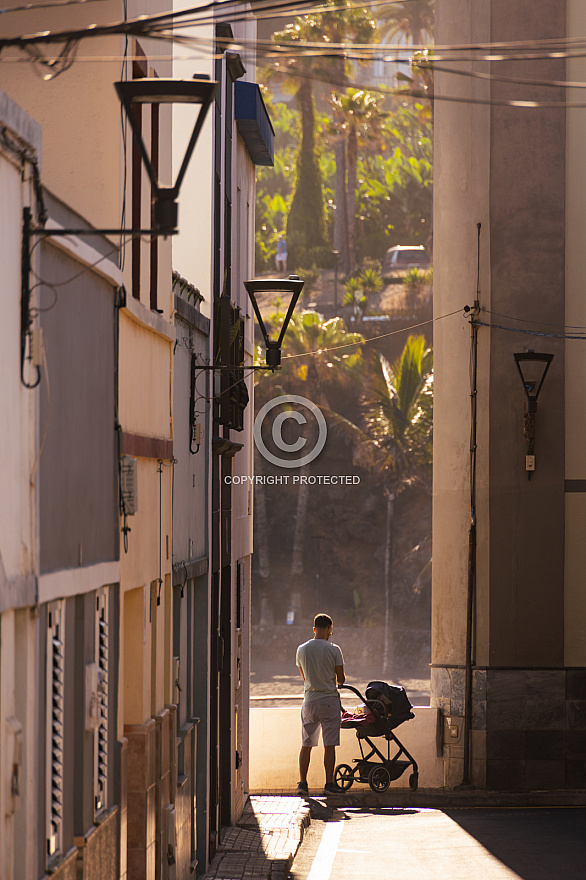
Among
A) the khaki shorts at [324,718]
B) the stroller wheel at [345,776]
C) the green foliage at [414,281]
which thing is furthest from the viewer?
the green foliage at [414,281]

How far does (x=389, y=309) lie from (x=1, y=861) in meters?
50.0

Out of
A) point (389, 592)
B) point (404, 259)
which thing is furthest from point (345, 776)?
point (404, 259)

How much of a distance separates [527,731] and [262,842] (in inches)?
208

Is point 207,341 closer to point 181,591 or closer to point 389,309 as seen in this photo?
point 181,591

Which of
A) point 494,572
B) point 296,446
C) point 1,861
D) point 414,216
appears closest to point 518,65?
point 494,572

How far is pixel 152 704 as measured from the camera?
906 centimetres

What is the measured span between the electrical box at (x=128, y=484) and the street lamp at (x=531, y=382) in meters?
9.21

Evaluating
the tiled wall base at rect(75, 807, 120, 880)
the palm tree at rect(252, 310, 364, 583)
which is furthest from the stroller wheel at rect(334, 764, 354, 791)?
the palm tree at rect(252, 310, 364, 583)

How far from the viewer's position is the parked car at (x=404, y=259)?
183ft

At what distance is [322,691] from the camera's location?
13641 millimetres

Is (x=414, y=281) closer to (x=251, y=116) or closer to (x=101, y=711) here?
(x=251, y=116)

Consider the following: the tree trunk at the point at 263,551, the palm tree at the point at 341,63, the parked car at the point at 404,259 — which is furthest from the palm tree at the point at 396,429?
the palm tree at the point at 341,63

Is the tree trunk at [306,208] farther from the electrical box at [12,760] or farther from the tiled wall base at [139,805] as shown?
the electrical box at [12,760]

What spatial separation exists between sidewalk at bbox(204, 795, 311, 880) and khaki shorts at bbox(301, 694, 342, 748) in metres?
0.83
